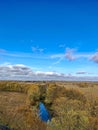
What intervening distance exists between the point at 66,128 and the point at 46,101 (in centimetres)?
4230

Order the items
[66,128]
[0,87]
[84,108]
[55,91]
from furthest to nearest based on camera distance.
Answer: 1. [0,87]
2. [55,91]
3. [84,108]
4. [66,128]

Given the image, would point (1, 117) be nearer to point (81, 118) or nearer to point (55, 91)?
point (81, 118)

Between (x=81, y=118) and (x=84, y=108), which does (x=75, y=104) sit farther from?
(x=81, y=118)

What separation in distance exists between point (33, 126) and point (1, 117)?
6.12 m

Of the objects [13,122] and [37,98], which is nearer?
[13,122]

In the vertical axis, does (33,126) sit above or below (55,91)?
below

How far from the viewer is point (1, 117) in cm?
4716

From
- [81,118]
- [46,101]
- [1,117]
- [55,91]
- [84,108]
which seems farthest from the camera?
[55,91]

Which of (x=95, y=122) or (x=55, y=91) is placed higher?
(x=55, y=91)

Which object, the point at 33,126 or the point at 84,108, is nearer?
the point at 33,126

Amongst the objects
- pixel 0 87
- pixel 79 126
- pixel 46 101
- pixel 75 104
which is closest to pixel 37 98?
pixel 46 101

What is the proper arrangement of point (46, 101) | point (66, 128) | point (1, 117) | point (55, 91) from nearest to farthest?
point (66, 128)
point (1, 117)
point (46, 101)
point (55, 91)

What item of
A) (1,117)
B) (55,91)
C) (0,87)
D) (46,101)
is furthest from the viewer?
(0,87)

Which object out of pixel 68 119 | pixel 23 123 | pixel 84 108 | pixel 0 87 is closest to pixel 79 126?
pixel 68 119
